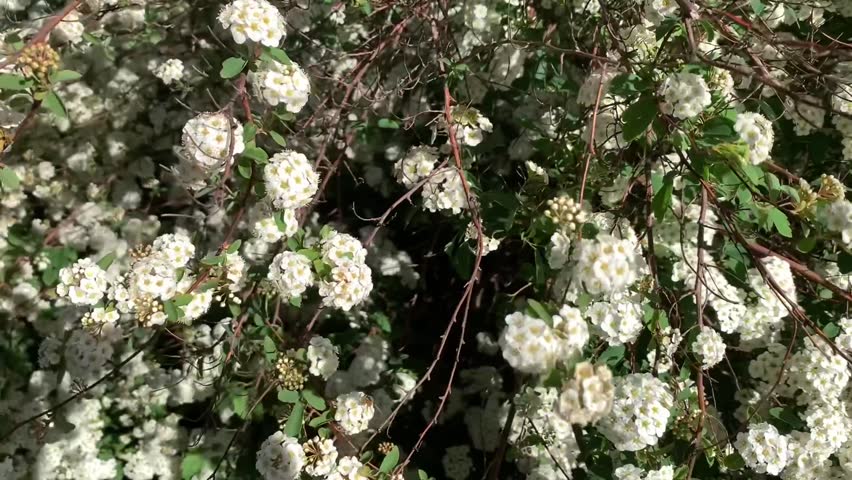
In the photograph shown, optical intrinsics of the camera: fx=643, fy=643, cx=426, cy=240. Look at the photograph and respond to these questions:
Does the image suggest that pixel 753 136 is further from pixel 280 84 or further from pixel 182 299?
pixel 182 299

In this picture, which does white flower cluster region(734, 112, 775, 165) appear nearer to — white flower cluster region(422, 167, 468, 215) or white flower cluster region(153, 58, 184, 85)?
white flower cluster region(422, 167, 468, 215)

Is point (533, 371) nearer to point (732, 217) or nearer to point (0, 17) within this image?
point (732, 217)

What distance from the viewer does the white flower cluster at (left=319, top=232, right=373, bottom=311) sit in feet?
6.08

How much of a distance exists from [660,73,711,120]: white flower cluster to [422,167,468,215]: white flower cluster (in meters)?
0.69

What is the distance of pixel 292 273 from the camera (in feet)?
6.12

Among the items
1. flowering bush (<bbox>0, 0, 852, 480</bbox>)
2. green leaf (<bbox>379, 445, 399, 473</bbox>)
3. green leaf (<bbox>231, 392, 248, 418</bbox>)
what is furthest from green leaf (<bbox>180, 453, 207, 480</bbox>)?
green leaf (<bbox>379, 445, 399, 473</bbox>)

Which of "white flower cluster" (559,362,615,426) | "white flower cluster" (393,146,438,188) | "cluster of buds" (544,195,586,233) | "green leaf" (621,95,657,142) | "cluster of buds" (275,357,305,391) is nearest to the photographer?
"white flower cluster" (559,362,615,426)

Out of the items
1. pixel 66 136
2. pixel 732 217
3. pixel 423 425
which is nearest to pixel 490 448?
pixel 423 425

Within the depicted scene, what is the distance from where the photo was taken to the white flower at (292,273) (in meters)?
1.87

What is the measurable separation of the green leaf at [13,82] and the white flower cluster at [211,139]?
18.0 inches

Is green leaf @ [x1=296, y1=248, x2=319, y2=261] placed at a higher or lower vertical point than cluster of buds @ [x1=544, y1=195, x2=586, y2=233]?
lower

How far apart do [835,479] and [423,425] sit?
152cm

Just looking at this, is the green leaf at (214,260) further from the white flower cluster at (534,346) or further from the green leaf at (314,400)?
the white flower cluster at (534,346)

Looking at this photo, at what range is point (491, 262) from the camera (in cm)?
270
